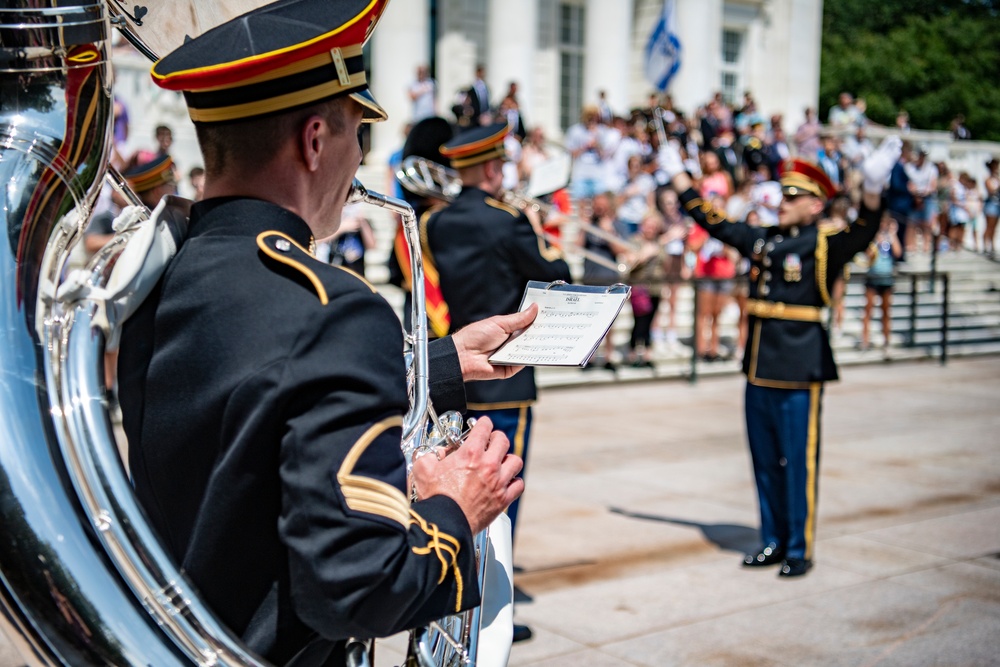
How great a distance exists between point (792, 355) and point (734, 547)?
1.09 meters

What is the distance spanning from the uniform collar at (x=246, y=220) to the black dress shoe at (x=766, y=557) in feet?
13.9

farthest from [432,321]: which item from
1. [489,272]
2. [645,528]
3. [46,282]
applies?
[46,282]

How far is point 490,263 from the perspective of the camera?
4844mm

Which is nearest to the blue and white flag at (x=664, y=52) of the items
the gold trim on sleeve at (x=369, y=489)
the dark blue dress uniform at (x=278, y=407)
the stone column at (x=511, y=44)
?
the stone column at (x=511, y=44)

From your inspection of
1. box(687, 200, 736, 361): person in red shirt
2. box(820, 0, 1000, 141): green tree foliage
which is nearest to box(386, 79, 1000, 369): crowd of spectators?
box(687, 200, 736, 361): person in red shirt

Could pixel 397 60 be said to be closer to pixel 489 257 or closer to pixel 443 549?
pixel 489 257

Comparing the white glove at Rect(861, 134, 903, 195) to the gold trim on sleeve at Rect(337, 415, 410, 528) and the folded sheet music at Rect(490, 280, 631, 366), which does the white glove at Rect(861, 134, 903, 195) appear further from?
the gold trim on sleeve at Rect(337, 415, 410, 528)

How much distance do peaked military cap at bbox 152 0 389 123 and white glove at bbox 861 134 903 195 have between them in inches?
155

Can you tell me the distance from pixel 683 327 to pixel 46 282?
12.8 m

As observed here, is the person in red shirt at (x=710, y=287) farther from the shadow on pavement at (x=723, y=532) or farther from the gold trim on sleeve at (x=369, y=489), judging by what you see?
the gold trim on sleeve at (x=369, y=489)

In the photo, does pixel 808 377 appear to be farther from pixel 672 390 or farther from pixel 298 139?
pixel 672 390

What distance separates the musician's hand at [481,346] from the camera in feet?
7.47

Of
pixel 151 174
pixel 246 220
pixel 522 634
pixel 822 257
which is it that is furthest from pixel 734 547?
pixel 246 220

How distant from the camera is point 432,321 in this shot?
17.7 ft
